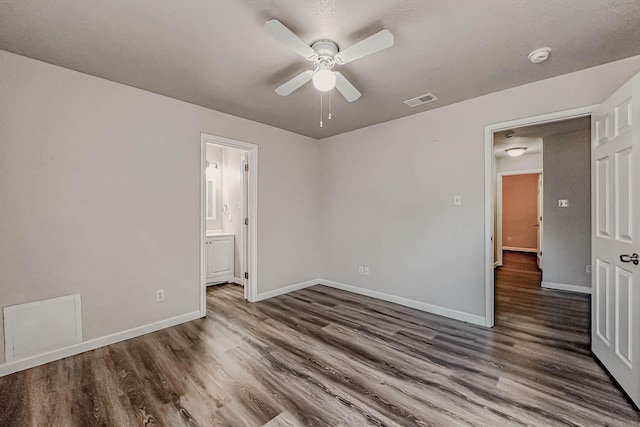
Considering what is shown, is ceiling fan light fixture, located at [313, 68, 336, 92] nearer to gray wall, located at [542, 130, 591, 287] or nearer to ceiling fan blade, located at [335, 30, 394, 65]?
ceiling fan blade, located at [335, 30, 394, 65]

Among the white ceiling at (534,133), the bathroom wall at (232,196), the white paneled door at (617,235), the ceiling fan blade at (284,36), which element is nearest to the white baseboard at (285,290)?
the bathroom wall at (232,196)

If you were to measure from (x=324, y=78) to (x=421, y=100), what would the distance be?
1681 mm

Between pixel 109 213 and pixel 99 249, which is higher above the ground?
pixel 109 213

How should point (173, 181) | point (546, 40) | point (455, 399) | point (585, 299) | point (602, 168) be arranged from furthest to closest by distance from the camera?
point (585, 299) < point (173, 181) < point (602, 168) < point (546, 40) < point (455, 399)

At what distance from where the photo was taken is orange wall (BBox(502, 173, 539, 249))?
7.92 meters

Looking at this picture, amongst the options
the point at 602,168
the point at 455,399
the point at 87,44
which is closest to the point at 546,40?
the point at 602,168

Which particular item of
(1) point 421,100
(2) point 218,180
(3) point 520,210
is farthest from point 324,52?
(3) point 520,210

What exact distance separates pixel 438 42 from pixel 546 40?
2.62ft

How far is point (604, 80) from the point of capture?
2414 mm

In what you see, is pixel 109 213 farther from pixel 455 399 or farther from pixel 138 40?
pixel 455 399

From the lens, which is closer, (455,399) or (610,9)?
(610,9)

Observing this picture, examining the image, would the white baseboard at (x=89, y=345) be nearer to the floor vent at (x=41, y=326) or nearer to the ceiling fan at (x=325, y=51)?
the floor vent at (x=41, y=326)

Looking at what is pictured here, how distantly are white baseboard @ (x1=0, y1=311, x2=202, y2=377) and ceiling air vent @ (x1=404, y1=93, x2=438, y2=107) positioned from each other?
3.54 meters

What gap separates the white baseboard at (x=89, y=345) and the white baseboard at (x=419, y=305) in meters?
2.23
